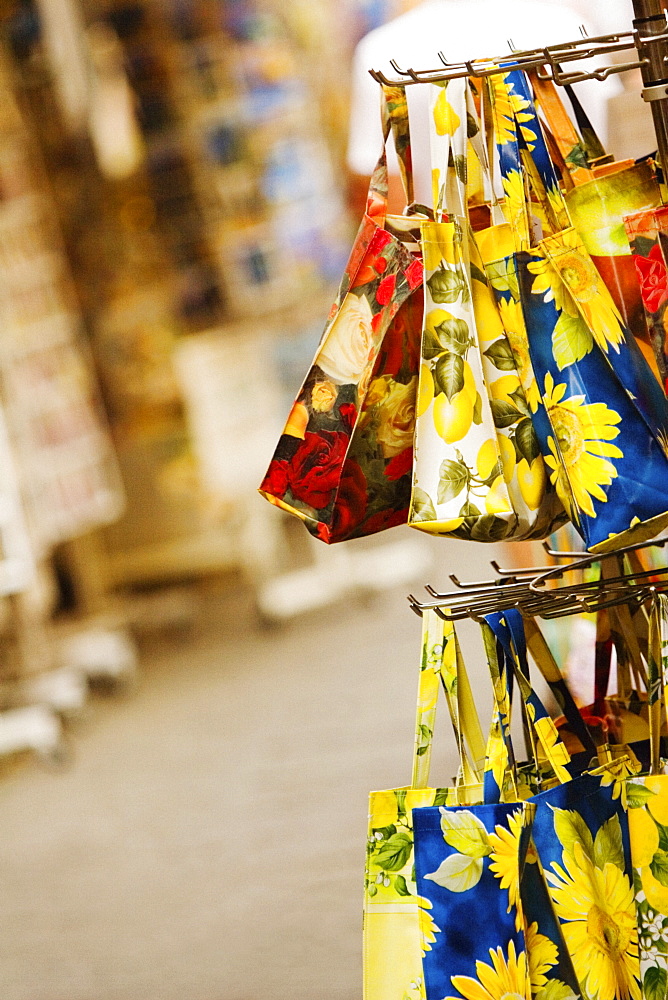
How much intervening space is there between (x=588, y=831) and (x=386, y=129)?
2.01 ft

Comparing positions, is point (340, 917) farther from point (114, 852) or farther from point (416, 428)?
point (416, 428)

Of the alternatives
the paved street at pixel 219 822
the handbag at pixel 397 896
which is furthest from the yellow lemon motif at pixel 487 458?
the paved street at pixel 219 822

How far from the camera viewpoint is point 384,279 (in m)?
0.99

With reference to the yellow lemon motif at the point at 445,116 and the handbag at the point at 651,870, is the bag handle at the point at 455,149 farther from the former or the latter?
the handbag at the point at 651,870

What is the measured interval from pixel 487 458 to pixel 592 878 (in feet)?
1.20

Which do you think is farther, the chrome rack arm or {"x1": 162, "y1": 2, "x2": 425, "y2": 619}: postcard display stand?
{"x1": 162, "y1": 2, "x2": 425, "y2": 619}: postcard display stand

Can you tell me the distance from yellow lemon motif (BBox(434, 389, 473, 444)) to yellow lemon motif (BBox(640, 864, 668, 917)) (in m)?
0.38

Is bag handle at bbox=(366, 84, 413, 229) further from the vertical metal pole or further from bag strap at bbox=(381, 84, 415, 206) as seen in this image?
the vertical metal pole

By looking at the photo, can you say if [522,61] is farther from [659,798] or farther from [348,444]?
[659,798]

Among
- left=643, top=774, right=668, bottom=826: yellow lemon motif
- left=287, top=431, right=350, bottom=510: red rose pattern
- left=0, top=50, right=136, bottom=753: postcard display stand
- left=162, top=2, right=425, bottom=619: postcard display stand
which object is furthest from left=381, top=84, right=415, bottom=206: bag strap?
left=162, top=2, right=425, bottom=619: postcard display stand

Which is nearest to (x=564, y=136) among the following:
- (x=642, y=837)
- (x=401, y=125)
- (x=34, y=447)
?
(x=401, y=125)

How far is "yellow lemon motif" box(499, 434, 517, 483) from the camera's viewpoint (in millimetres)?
928

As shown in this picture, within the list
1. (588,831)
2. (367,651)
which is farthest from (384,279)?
(367,651)

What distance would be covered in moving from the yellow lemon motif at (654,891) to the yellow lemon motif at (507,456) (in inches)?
13.3
